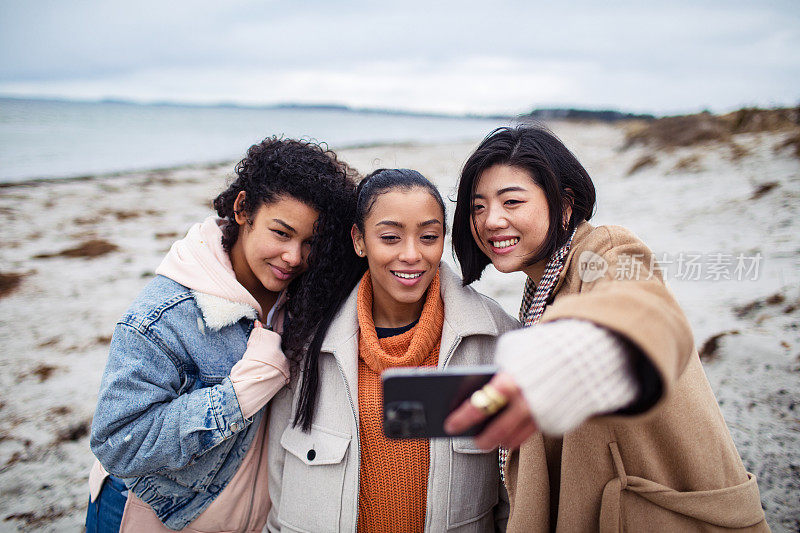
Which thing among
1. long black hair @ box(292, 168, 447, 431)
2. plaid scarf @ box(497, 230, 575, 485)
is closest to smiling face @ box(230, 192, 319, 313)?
long black hair @ box(292, 168, 447, 431)

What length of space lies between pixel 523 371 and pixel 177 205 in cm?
1427

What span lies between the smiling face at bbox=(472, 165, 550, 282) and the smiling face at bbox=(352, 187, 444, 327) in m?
0.28

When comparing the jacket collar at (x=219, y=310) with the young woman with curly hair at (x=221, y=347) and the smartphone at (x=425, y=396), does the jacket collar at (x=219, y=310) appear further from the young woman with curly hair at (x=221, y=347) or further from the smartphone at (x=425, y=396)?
the smartphone at (x=425, y=396)

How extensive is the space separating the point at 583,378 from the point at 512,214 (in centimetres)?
130

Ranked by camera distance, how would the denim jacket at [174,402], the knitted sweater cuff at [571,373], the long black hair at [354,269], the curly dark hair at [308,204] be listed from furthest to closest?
the curly dark hair at [308,204], the long black hair at [354,269], the denim jacket at [174,402], the knitted sweater cuff at [571,373]

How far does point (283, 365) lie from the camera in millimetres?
2242

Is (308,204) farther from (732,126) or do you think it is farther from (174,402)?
(732,126)

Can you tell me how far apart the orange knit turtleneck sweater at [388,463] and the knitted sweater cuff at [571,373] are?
4.21ft

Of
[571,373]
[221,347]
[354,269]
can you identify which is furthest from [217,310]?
[571,373]

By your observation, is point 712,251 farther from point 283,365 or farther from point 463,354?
point 283,365

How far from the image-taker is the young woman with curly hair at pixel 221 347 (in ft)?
6.22

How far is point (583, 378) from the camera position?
93 centimetres

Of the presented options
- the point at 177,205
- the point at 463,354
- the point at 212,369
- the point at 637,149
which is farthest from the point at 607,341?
the point at 637,149

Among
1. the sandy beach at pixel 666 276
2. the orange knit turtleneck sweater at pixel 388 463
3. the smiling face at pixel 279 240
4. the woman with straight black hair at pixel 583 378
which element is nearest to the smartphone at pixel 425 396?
the woman with straight black hair at pixel 583 378
